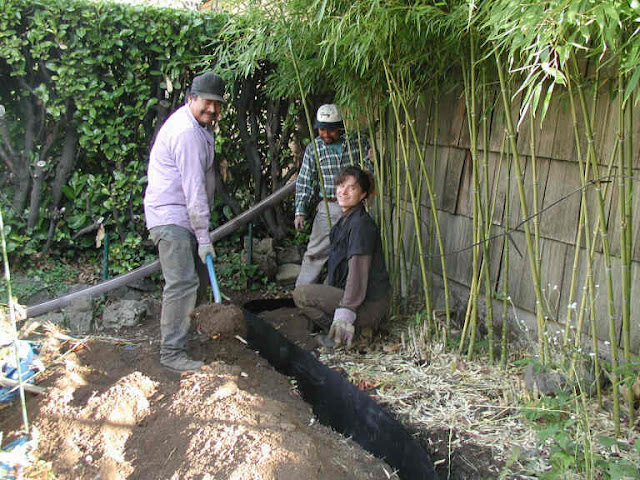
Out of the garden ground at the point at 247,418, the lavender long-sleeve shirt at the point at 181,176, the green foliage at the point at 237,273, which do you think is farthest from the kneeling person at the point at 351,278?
the green foliage at the point at 237,273

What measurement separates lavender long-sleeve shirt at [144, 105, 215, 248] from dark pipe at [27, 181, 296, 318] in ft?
4.53

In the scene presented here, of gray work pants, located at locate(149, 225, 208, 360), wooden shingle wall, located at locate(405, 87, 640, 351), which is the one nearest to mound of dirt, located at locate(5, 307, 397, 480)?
gray work pants, located at locate(149, 225, 208, 360)

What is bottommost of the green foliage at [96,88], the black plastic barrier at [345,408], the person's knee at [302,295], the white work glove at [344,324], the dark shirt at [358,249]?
the black plastic barrier at [345,408]

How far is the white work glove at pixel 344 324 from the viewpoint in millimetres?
3643

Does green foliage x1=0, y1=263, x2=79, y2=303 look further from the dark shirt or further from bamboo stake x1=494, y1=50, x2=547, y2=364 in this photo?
bamboo stake x1=494, y1=50, x2=547, y2=364

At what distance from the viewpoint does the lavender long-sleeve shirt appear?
3369 millimetres

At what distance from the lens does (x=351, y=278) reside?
366 cm

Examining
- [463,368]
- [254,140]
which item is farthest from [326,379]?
[254,140]

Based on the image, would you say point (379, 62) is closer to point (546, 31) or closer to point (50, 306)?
point (546, 31)

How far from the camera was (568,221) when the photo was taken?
10.9 ft

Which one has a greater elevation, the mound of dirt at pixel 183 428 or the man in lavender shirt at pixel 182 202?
the man in lavender shirt at pixel 182 202

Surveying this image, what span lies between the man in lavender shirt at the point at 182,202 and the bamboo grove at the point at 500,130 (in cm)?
73

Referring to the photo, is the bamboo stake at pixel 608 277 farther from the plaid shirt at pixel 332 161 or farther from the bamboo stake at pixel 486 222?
the plaid shirt at pixel 332 161

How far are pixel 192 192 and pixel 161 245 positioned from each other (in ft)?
1.38
